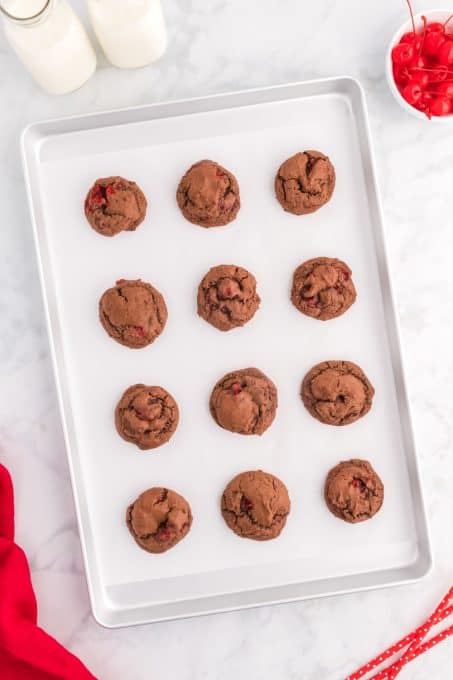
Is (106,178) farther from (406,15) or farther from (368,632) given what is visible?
A: (368,632)

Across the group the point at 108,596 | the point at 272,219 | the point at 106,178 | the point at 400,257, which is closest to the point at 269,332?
the point at 272,219

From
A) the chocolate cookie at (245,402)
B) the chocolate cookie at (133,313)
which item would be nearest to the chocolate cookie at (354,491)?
the chocolate cookie at (245,402)

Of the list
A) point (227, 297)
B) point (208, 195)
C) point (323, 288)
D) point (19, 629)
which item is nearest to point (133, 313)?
point (227, 297)

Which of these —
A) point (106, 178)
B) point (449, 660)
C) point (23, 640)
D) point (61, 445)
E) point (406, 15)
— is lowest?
point (449, 660)

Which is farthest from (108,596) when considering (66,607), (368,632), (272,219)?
(272,219)

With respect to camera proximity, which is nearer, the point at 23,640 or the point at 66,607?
the point at 23,640

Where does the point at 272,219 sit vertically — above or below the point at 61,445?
above
